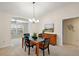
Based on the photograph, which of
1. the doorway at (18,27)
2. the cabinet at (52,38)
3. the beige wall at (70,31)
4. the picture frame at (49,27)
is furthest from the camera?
the beige wall at (70,31)

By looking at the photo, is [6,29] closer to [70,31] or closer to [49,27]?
[49,27]

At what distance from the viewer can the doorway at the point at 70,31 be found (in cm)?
320

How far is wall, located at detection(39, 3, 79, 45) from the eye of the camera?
99.4 inches

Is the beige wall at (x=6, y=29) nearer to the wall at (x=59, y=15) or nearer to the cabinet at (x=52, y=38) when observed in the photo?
the wall at (x=59, y=15)

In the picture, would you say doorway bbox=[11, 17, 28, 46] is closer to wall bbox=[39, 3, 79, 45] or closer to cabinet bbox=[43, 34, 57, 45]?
wall bbox=[39, 3, 79, 45]

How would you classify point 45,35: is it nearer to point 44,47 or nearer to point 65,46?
point 44,47

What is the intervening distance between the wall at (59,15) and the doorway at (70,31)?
0.17m

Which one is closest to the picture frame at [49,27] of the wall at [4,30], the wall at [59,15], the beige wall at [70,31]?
the wall at [59,15]

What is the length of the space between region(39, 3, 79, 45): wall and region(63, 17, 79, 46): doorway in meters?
0.17

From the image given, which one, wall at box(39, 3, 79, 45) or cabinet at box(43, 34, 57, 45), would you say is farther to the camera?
cabinet at box(43, 34, 57, 45)

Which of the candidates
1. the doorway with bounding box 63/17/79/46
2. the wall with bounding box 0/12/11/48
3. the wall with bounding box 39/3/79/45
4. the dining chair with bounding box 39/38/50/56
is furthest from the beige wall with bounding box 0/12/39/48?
the doorway with bounding box 63/17/79/46

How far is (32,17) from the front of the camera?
2.49 m

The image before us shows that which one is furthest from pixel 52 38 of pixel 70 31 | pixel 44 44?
pixel 70 31

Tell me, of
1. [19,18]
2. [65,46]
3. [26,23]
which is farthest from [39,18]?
[65,46]
